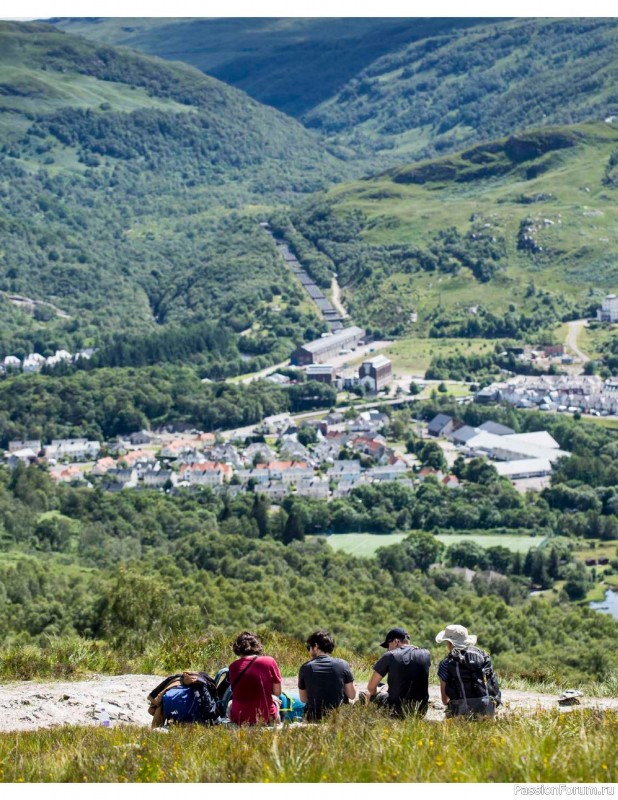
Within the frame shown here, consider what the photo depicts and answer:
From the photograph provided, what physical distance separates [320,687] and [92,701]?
2952 millimetres

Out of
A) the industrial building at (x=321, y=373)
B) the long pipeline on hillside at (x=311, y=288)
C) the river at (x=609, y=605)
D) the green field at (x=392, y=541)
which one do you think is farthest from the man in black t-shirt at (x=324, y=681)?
the long pipeline on hillside at (x=311, y=288)

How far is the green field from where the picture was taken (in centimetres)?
4806

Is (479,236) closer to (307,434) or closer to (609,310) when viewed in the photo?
(609,310)

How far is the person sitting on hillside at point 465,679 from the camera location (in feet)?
33.7

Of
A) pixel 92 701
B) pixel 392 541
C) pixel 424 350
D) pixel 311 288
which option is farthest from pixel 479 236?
pixel 92 701

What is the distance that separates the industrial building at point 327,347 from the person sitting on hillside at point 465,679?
72.4 metres

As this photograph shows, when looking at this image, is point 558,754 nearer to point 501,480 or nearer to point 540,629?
point 540,629

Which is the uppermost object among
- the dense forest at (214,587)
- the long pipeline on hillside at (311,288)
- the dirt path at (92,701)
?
the dirt path at (92,701)

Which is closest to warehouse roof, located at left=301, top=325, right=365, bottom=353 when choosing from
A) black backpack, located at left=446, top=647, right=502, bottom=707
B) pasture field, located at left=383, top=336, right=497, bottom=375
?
pasture field, located at left=383, top=336, right=497, bottom=375

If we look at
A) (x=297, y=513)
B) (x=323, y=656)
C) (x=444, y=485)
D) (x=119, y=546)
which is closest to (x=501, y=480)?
(x=444, y=485)

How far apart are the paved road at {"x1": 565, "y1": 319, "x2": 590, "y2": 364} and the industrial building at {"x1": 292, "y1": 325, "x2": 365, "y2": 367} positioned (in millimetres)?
13068

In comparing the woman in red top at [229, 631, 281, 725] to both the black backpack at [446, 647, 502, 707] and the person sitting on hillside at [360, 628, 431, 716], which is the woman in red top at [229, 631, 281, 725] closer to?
the person sitting on hillside at [360, 628, 431, 716]

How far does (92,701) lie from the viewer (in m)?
12.6

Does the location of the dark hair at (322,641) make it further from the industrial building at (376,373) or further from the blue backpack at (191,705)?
the industrial building at (376,373)
